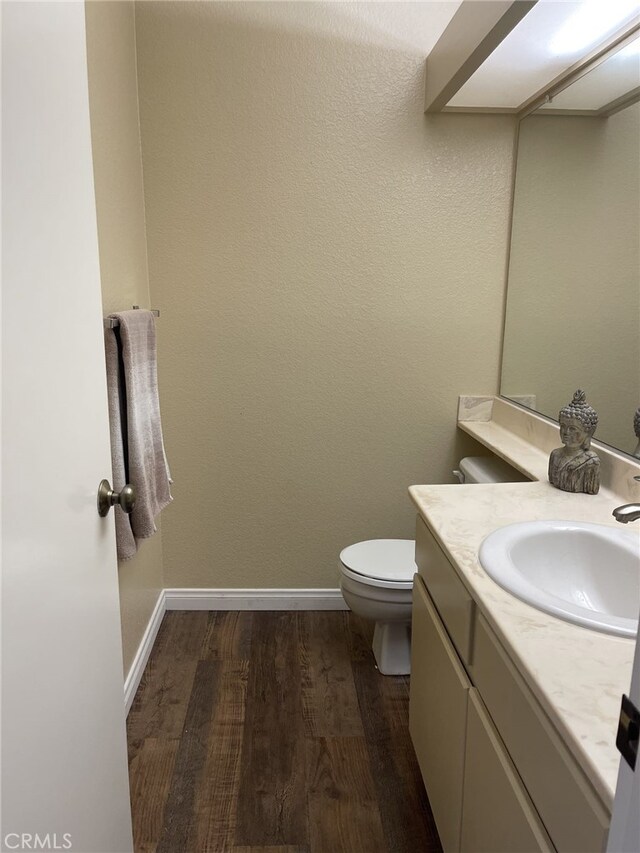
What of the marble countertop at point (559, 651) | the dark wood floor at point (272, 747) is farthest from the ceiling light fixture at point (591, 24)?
the dark wood floor at point (272, 747)

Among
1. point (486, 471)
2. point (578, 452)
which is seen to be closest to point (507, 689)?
point (578, 452)

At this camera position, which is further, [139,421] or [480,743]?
[139,421]

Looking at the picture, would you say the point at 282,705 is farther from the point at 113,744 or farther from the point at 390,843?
the point at 113,744

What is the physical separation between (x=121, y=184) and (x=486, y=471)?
168 cm

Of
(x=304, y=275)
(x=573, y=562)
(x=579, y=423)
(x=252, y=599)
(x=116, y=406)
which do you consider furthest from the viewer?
(x=252, y=599)

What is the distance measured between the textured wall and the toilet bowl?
0.36 meters

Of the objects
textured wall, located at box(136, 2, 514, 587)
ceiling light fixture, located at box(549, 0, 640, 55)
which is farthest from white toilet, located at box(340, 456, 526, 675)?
ceiling light fixture, located at box(549, 0, 640, 55)

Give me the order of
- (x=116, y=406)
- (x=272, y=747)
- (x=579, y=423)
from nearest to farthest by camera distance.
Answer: (x=579, y=423)
(x=116, y=406)
(x=272, y=747)

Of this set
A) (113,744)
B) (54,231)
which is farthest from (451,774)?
(54,231)

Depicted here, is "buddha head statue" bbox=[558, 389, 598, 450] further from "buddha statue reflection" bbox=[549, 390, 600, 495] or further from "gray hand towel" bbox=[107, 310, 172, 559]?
"gray hand towel" bbox=[107, 310, 172, 559]

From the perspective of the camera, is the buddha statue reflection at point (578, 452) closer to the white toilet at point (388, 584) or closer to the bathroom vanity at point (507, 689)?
the bathroom vanity at point (507, 689)

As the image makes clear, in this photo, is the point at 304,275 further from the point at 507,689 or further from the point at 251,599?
the point at 507,689

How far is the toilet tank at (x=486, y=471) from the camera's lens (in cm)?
223

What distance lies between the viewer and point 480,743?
3.63 feet
